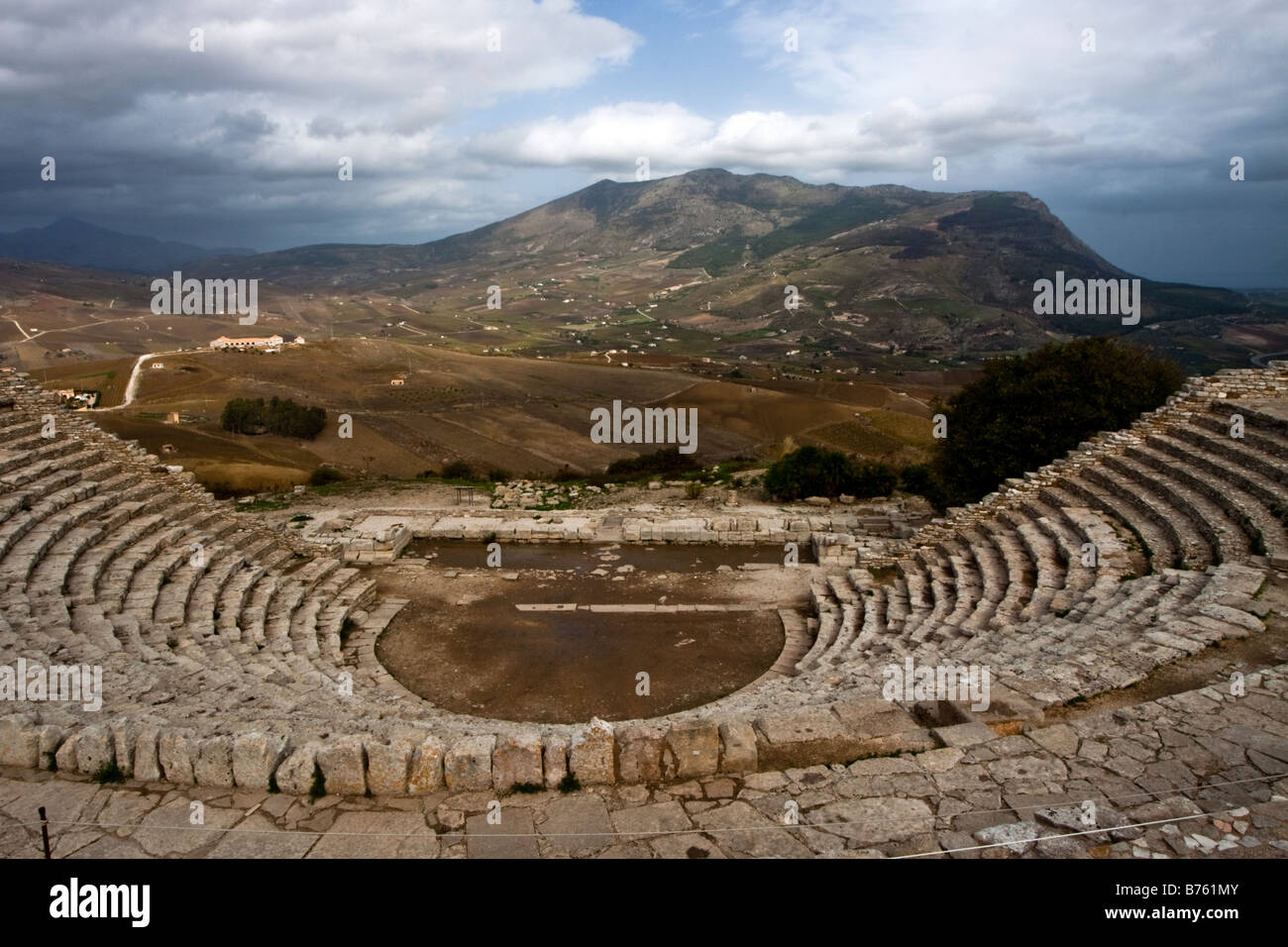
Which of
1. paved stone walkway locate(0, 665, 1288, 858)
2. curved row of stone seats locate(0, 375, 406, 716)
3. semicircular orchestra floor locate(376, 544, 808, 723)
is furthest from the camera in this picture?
semicircular orchestra floor locate(376, 544, 808, 723)

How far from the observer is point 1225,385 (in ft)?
52.3

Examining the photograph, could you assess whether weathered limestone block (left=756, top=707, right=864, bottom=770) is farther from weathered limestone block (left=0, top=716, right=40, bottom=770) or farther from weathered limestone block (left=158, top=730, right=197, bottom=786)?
weathered limestone block (left=0, top=716, right=40, bottom=770)

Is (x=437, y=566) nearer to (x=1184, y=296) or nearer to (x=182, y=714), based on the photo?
(x=182, y=714)

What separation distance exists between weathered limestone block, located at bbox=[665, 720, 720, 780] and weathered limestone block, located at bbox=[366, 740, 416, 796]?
222 cm

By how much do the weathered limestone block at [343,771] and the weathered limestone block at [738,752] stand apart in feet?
10.1

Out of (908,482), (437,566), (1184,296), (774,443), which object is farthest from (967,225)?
(437,566)

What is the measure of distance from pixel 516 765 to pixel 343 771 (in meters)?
1.42

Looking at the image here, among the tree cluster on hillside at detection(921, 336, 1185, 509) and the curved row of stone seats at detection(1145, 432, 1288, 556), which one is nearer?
the curved row of stone seats at detection(1145, 432, 1288, 556)

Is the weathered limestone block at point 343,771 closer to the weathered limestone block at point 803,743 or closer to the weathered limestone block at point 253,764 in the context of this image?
the weathered limestone block at point 253,764

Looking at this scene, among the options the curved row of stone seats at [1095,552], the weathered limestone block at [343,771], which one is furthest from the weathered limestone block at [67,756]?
the curved row of stone seats at [1095,552]

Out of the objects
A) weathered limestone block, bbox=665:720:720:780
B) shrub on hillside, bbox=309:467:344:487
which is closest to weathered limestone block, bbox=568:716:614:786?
weathered limestone block, bbox=665:720:720:780

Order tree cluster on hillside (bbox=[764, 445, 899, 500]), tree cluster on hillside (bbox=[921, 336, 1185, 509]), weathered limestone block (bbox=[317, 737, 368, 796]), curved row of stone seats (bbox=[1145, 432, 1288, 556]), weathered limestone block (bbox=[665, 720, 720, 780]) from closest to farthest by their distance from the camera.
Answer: weathered limestone block (bbox=[317, 737, 368, 796]) < weathered limestone block (bbox=[665, 720, 720, 780]) < curved row of stone seats (bbox=[1145, 432, 1288, 556]) < tree cluster on hillside (bbox=[921, 336, 1185, 509]) < tree cluster on hillside (bbox=[764, 445, 899, 500])

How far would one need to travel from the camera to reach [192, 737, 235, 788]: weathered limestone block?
6070 mm
